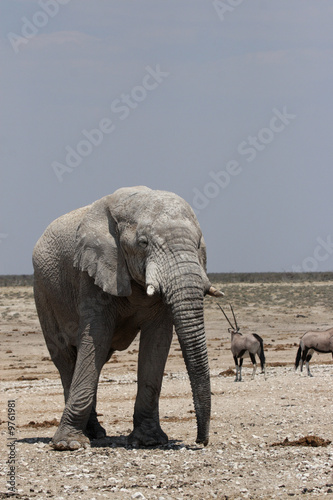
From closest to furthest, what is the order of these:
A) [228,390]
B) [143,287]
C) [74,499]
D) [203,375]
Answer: [74,499] < [203,375] < [143,287] < [228,390]

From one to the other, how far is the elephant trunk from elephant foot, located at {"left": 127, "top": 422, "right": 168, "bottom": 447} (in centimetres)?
161

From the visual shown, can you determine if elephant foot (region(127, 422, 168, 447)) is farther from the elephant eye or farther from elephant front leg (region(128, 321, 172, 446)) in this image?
the elephant eye

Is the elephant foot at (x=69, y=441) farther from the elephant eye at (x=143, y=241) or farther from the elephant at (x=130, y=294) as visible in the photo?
the elephant eye at (x=143, y=241)

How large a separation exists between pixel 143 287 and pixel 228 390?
7.06 m

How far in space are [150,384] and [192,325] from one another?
1877mm

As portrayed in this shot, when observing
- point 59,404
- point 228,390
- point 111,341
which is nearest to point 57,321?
point 111,341

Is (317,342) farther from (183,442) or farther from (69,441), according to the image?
(69,441)

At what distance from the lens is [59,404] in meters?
15.6

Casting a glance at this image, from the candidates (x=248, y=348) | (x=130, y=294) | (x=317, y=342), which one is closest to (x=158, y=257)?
(x=130, y=294)

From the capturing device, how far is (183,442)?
36.6ft

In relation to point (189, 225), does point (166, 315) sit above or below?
below

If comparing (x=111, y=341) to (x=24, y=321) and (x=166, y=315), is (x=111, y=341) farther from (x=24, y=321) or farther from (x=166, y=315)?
(x=24, y=321)

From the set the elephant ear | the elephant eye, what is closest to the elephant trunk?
the elephant eye

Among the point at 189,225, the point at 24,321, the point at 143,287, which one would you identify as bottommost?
the point at 24,321
